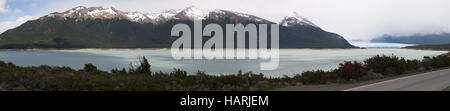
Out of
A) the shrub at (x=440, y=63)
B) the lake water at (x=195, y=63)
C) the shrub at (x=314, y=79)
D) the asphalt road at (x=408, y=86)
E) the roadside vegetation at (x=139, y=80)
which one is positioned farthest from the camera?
the lake water at (x=195, y=63)

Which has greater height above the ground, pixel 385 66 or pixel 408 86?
pixel 385 66

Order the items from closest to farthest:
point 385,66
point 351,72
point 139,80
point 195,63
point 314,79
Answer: point 139,80 < point 314,79 < point 351,72 < point 385,66 < point 195,63

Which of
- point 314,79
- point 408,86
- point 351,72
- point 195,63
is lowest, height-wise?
point 195,63

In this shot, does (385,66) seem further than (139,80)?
Yes

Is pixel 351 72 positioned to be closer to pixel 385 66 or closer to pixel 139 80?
pixel 385 66

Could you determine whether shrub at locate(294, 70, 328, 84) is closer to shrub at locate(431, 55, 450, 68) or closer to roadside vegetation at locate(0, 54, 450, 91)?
roadside vegetation at locate(0, 54, 450, 91)

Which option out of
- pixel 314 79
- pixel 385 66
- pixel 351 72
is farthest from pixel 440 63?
pixel 314 79

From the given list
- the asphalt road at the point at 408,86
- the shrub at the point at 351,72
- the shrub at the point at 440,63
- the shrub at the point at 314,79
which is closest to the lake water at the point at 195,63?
the shrub at the point at 440,63

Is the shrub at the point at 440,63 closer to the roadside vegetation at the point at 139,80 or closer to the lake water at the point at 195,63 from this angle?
the roadside vegetation at the point at 139,80

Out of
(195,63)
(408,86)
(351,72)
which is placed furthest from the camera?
(195,63)
